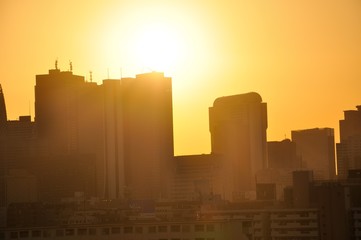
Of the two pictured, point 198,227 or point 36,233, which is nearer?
point 198,227

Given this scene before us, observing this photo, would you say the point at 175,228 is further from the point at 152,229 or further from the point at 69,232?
the point at 69,232

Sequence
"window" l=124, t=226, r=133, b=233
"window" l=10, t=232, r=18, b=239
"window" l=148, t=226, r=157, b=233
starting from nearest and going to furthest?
"window" l=148, t=226, r=157, b=233
"window" l=124, t=226, r=133, b=233
"window" l=10, t=232, r=18, b=239

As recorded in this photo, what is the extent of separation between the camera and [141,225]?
75.6 m

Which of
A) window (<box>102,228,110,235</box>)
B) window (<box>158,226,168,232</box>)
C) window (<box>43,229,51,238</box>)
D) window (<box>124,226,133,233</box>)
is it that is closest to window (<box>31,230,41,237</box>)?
window (<box>43,229,51,238</box>)

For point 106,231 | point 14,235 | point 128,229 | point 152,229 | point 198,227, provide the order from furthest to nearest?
1. point 14,235
2. point 128,229
3. point 106,231
4. point 152,229
5. point 198,227

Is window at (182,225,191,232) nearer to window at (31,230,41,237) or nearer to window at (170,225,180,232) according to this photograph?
window at (170,225,180,232)

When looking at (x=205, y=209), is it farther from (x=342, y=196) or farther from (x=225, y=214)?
(x=342, y=196)

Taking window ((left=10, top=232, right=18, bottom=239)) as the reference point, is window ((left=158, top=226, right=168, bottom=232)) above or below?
above

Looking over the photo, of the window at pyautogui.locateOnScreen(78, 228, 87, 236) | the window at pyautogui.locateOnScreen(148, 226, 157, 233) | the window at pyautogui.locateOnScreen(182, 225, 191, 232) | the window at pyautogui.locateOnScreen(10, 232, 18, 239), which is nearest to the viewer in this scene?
the window at pyautogui.locateOnScreen(182, 225, 191, 232)

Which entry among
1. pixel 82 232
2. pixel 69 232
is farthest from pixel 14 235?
pixel 82 232

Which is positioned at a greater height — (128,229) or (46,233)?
(128,229)

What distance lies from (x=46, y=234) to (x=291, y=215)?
145 feet

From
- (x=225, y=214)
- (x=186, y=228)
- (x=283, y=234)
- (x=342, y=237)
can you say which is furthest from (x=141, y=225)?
(x=225, y=214)

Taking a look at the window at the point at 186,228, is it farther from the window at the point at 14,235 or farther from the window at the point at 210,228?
the window at the point at 14,235
